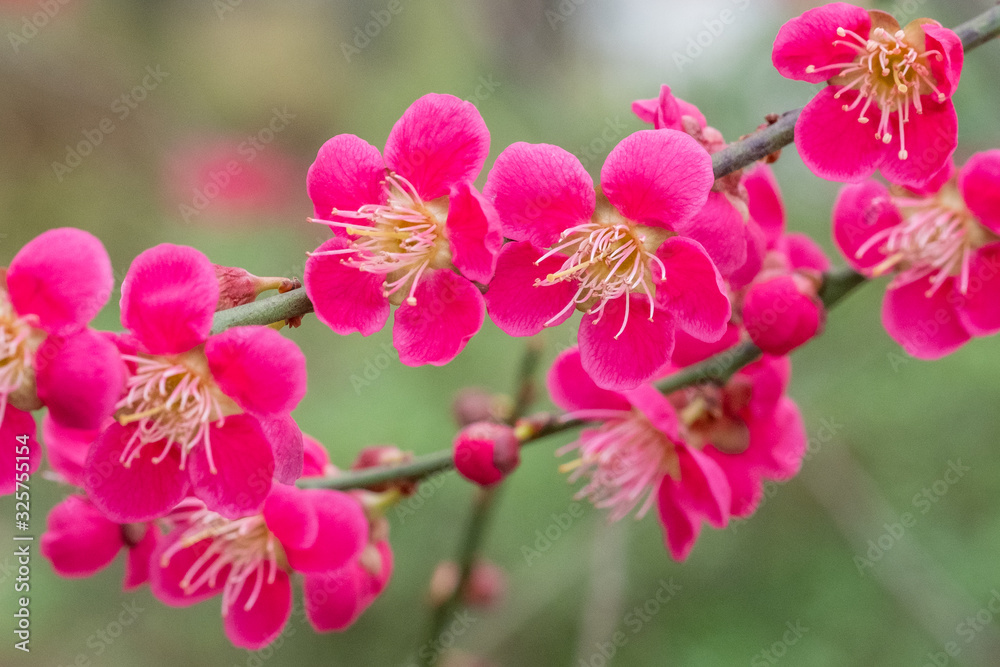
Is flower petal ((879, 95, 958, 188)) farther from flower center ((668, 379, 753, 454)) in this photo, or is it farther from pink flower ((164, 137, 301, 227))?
pink flower ((164, 137, 301, 227))

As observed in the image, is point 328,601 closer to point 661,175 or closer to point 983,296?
point 661,175

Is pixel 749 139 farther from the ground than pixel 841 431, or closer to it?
farther from the ground

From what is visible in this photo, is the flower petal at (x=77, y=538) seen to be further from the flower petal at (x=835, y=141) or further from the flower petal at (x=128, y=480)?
the flower petal at (x=835, y=141)

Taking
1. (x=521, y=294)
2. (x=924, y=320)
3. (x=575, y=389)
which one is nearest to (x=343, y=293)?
(x=521, y=294)

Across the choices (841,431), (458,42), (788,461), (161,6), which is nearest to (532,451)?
(841,431)

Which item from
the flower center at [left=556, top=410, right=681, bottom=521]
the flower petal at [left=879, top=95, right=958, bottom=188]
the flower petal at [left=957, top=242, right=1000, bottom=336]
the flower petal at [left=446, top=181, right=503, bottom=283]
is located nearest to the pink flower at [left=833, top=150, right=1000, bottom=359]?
the flower petal at [left=957, top=242, right=1000, bottom=336]

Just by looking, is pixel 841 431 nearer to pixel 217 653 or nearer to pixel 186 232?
pixel 217 653

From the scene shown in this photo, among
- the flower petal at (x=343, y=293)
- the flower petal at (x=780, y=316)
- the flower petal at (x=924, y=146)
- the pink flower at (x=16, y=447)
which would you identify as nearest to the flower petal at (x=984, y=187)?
the flower petal at (x=924, y=146)
